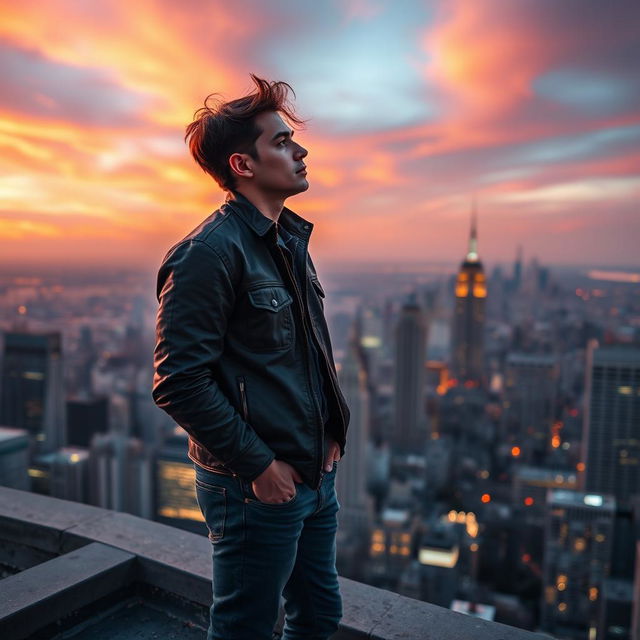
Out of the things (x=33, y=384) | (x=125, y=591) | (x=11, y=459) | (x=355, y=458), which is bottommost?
(x=355, y=458)

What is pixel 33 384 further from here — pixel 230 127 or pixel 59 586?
pixel 230 127

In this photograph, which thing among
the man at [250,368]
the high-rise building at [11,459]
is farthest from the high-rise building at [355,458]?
the man at [250,368]

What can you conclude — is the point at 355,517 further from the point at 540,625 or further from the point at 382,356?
the point at 382,356

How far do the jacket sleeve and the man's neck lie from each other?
6.0 inches

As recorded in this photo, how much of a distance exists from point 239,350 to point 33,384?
3221 centimetres

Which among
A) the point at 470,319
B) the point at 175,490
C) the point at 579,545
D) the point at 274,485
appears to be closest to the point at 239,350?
the point at 274,485

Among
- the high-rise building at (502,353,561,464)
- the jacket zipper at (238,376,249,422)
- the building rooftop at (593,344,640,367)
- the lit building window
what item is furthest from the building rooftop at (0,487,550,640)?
the high-rise building at (502,353,561,464)

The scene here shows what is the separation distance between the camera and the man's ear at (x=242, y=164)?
101cm

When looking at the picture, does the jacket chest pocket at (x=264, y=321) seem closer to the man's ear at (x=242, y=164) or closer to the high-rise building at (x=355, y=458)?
the man's ear at (x=242, y=164)

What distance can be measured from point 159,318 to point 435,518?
1049 inches

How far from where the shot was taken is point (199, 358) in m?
0.89

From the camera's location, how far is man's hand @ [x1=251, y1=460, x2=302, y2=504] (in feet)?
3.02

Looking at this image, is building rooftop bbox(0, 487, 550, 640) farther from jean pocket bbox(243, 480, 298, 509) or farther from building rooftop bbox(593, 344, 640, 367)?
building rooftop bbox(593, 344, 640, 367)

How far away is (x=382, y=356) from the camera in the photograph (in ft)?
153
